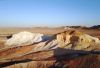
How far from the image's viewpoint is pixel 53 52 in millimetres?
23359

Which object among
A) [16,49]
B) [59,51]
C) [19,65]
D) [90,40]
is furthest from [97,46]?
[19,65]

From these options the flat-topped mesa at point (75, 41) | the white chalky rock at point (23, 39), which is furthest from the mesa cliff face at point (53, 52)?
the white chalky rock at point (23, 39)

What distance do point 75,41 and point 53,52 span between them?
218 inches

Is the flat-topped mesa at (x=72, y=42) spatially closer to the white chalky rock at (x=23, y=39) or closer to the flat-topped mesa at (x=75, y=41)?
the flat-topped mesa at (x=75, y=41)

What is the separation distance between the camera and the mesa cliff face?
1795cm

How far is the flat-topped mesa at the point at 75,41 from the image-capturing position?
26.4 metres

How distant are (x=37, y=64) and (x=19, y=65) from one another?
143cm

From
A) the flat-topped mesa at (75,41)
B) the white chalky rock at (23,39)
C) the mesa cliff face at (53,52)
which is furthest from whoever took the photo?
the white chalky rock at (23,39)

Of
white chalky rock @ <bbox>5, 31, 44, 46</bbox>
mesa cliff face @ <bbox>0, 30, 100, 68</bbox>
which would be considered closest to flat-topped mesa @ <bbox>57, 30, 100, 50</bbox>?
mesa cliff face @ <bbox>0, 30, 100, 68</bbox>

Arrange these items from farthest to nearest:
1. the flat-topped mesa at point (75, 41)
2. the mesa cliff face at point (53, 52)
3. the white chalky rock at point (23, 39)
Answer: the white chalky rock at point (23, 39)
the flat-topped mesa at point (75, 41)
the mesa cliff face at point (53, 52)

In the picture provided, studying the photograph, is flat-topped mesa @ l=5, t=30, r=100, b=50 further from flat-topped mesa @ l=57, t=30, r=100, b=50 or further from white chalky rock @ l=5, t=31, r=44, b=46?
white chalky rock @ l=5, t=31, r=44, b=46

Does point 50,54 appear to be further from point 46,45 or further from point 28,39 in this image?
point 28,39

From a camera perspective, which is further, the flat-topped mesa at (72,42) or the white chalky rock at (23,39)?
the white chalky rock at (23,39)

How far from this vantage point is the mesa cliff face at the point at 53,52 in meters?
18.0
